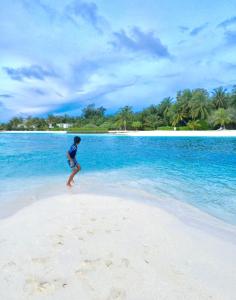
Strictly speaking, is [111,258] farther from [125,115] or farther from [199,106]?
[125,115]

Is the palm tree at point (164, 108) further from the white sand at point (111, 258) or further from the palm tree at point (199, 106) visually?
the white sand at point (111, 258)

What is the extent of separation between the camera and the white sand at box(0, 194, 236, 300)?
7.86 ft

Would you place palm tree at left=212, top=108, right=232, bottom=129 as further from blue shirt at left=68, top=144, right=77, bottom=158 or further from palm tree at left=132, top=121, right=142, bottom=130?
blue shirt at left=68, top=144, right=77, bottom=158

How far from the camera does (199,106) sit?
57.3 meters

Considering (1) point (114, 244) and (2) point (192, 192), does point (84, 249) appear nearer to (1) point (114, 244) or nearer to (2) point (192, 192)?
(1) point (114, 244)

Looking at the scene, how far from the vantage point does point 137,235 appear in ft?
12.3

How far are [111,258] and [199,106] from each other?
Result: 59.6 metres

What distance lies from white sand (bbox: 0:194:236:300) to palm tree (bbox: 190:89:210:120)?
188 feet

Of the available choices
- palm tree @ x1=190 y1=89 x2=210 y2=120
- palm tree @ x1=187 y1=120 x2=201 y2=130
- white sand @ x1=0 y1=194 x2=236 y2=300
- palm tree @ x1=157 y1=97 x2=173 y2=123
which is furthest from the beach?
palm tree @ x1=157 y1=97 x2=173 y2=123

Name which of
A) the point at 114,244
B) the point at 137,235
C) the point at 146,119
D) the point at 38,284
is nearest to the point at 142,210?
the point at 137,235

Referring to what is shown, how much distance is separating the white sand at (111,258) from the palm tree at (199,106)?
57.3 meters

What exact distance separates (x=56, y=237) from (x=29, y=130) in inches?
4768

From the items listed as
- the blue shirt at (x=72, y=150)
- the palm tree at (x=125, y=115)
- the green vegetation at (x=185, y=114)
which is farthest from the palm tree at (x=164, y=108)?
the blue shirt at (x=72, y=150)

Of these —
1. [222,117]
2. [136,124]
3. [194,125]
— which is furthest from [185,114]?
[136,124]
